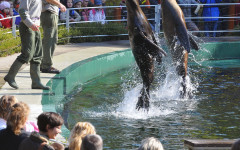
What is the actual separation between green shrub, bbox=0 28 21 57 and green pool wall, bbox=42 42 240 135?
2.01m

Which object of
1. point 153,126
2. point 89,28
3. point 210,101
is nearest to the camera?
point 153,126

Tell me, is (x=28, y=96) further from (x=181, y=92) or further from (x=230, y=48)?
(x=230, y=48)

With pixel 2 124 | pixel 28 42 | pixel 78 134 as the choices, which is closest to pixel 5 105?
pixel 2 124

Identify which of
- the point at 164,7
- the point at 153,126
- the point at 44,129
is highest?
the point at 164,7

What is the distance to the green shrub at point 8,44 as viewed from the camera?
1186 cm

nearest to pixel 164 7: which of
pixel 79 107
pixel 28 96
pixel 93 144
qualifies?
pixel 79 107

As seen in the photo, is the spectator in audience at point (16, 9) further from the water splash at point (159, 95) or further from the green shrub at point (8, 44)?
the water splash at point (159, 95)

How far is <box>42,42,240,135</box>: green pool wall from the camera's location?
8280 millimetres

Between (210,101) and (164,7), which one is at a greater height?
(164,7)

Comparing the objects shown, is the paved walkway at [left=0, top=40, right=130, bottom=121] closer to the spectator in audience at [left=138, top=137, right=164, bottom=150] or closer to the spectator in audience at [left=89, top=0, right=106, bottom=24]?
the spectator in audience at [left=89, top=0, right=106, bottom=24]

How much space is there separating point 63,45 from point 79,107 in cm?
569

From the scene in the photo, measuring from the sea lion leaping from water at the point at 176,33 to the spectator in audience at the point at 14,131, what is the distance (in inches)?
192

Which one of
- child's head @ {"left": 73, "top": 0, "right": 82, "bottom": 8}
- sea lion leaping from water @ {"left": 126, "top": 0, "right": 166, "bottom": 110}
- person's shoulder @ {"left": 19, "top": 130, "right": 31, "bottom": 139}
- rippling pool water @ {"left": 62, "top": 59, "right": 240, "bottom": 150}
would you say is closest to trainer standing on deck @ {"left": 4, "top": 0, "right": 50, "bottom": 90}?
rippling pool water @ {"left": 62, "top": 59, "right": 240, "bottom": 150}

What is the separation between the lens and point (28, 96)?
788cm
